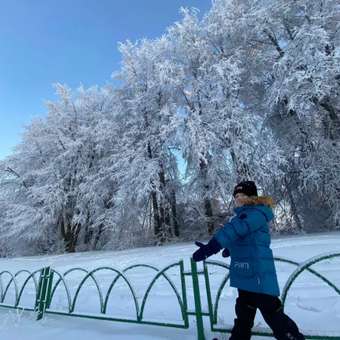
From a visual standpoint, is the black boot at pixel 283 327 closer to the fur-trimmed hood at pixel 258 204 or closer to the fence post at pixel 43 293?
the fur-trimmed hood at pixel 258 204

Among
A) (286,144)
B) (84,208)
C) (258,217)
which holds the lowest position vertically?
(258,217)

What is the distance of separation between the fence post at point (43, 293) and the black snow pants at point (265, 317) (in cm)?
393

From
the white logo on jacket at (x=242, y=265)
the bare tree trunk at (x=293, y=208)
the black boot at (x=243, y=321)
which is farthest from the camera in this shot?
the bare tree trunk at (x=293, y=208)

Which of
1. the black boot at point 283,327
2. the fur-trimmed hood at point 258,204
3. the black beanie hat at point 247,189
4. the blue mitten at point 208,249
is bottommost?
the black boot at point 283,327

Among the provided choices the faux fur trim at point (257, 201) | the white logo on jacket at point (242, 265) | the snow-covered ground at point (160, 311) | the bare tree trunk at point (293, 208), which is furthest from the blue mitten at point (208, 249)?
the bare tree trunk at point (293, 208)

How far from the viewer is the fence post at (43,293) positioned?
6214 millimetres

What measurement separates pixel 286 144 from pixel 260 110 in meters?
2.23

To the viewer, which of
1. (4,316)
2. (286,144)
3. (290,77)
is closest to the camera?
(4,316)

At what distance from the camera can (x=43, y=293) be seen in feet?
20.5

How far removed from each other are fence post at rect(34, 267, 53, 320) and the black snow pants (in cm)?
393

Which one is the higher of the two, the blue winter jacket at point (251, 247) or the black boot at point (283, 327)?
the blue winter jacket at point (251, 247)

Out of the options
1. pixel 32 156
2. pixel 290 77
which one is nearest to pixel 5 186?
pixel 32 156

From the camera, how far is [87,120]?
23.1 meters

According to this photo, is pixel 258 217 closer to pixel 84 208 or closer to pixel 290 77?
pixel 290 77
